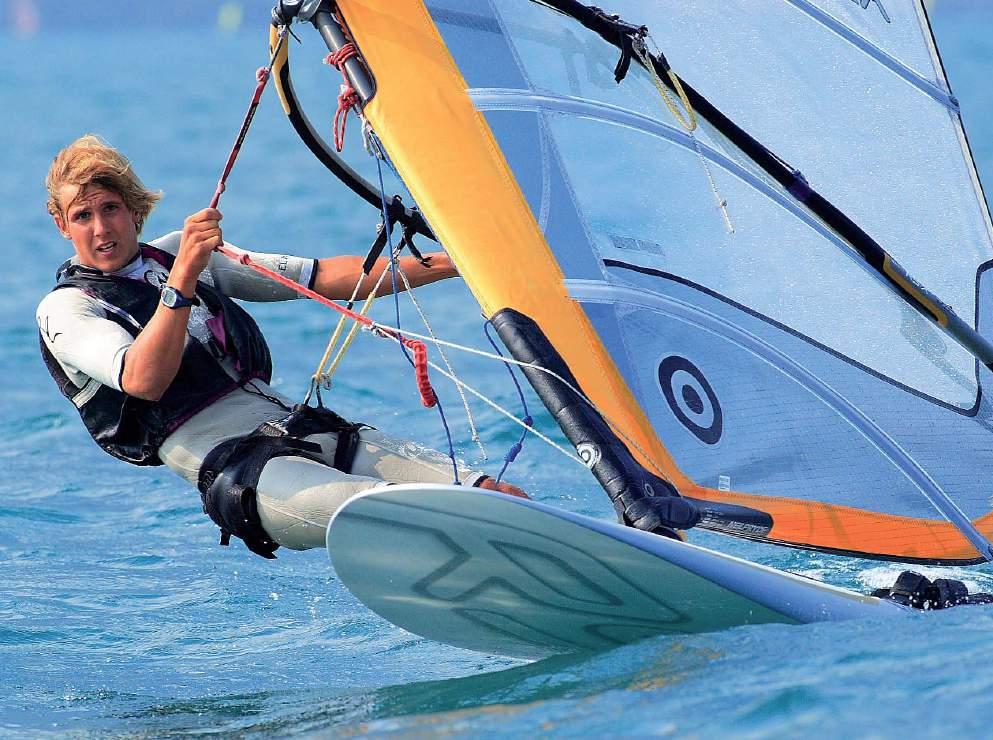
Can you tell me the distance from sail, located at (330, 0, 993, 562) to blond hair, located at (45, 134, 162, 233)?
0.71 meters

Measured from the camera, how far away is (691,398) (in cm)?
390

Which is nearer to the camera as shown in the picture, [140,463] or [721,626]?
[721,626]

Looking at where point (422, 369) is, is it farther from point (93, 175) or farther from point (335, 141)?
point (93, 175)

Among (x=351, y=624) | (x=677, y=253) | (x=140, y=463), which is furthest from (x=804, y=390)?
(x=140, y=463)

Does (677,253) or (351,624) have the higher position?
(677,253)

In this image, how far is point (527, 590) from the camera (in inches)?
130

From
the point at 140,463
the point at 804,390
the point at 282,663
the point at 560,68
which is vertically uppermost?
the point at 560,68

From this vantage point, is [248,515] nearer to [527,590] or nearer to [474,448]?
[527,590]

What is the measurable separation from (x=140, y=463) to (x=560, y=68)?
1.54m

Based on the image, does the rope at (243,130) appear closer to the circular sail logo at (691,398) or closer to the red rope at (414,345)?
the red rope at (414,345)

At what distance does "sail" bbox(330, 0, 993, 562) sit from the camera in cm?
380

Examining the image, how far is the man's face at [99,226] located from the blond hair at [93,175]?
0.6 inches

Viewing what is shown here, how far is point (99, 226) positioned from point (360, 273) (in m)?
0.75

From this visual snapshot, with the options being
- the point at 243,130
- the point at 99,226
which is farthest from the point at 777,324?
the point at 99,226
